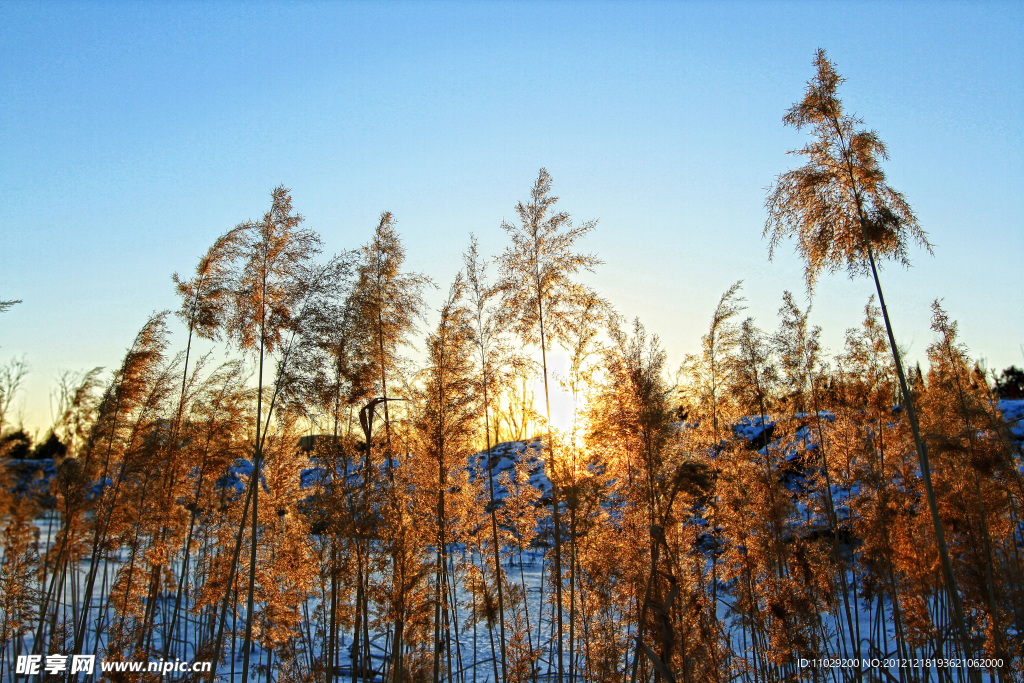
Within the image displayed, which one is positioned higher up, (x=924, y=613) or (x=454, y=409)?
(x=454, y=409)

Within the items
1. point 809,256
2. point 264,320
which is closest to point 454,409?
point 264,320

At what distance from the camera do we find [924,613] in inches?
221

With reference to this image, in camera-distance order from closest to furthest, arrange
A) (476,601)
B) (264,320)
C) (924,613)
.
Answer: (264,320), (924,613), (476,601)

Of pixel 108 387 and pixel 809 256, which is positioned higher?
pixel 809 256

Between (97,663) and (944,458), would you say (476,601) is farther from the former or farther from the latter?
(944,458)

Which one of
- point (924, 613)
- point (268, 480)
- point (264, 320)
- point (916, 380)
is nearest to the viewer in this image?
point (264, 320)

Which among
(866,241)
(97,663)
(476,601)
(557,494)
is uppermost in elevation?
(866,241)

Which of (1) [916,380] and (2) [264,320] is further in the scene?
(1) [916,380]

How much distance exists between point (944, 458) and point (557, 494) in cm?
450

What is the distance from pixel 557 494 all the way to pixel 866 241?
355 centimetres

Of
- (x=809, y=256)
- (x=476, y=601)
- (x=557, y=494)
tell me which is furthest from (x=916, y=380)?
(x=476, y=601)

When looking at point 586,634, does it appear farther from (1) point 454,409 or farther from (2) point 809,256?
(2) point 809,256

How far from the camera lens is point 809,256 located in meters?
4.94

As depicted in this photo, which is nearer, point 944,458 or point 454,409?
point 454,409
